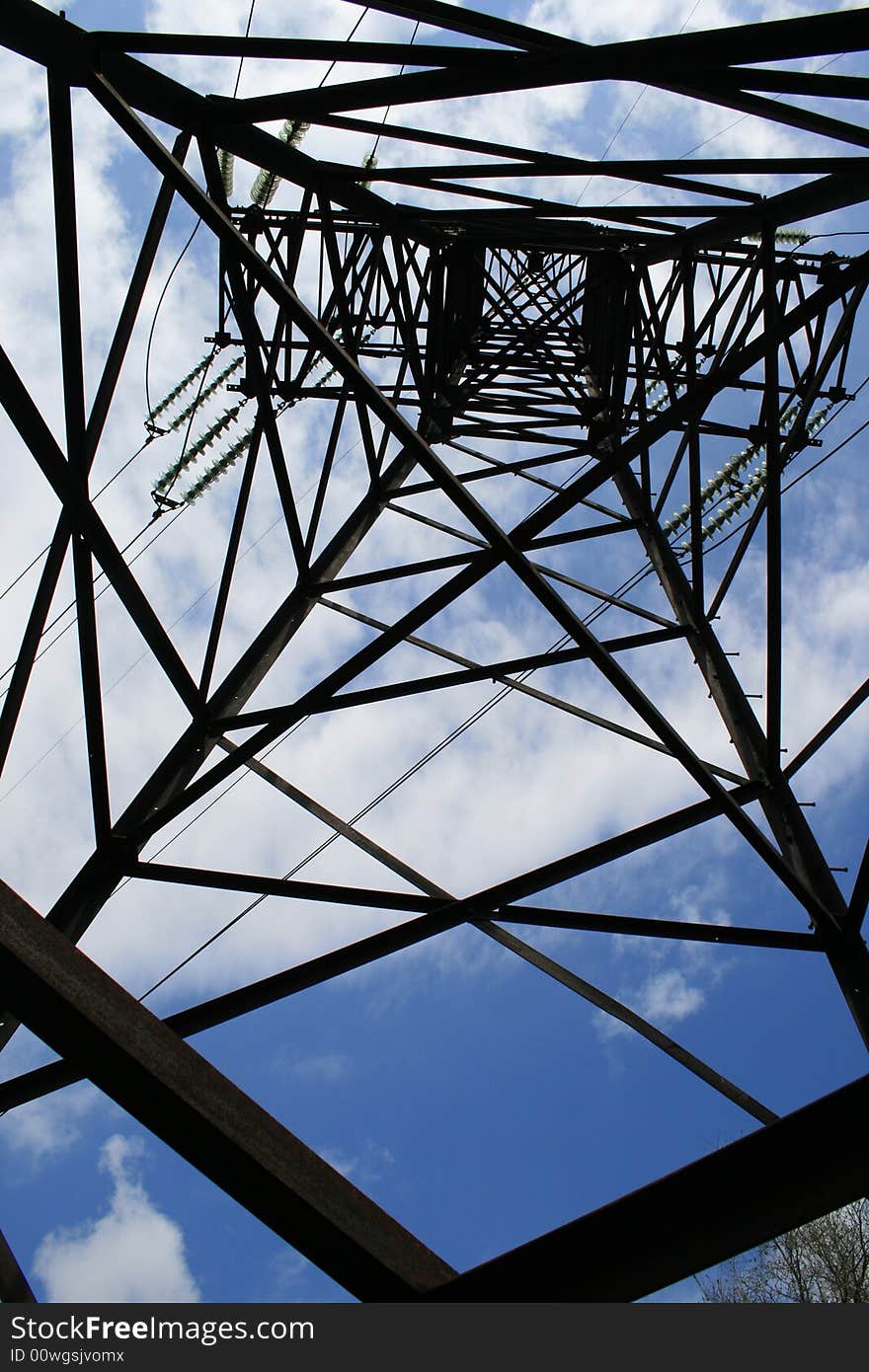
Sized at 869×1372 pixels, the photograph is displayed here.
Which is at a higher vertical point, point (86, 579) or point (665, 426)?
point (665, 426)

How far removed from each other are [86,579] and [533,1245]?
11.9 feet

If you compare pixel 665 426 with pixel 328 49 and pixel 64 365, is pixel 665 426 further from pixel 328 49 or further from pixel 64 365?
pixel 64 365

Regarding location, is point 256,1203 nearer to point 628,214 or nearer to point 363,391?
point 363,391

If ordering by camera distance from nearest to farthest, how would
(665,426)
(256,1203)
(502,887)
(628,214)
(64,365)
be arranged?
1. (256,1203)
2. (64,365)
3. (502,887)
4. (665,426)
5. (628,214)

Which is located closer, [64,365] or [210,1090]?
[210,1090]

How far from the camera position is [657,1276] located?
1.86m

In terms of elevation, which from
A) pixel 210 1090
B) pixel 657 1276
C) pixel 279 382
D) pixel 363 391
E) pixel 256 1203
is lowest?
pixel 657 1276

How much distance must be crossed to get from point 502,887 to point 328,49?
4009 millimetres

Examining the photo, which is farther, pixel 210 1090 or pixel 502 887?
pixel 502 887

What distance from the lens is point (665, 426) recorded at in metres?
5.41

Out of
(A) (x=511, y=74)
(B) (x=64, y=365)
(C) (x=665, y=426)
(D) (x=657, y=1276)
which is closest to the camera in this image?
(D) (x=657, y=1276)

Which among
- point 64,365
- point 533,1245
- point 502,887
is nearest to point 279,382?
point 64,365

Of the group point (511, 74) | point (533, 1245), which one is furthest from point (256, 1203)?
point (511, 74)

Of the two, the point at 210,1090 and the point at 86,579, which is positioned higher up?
the point at 86,579
